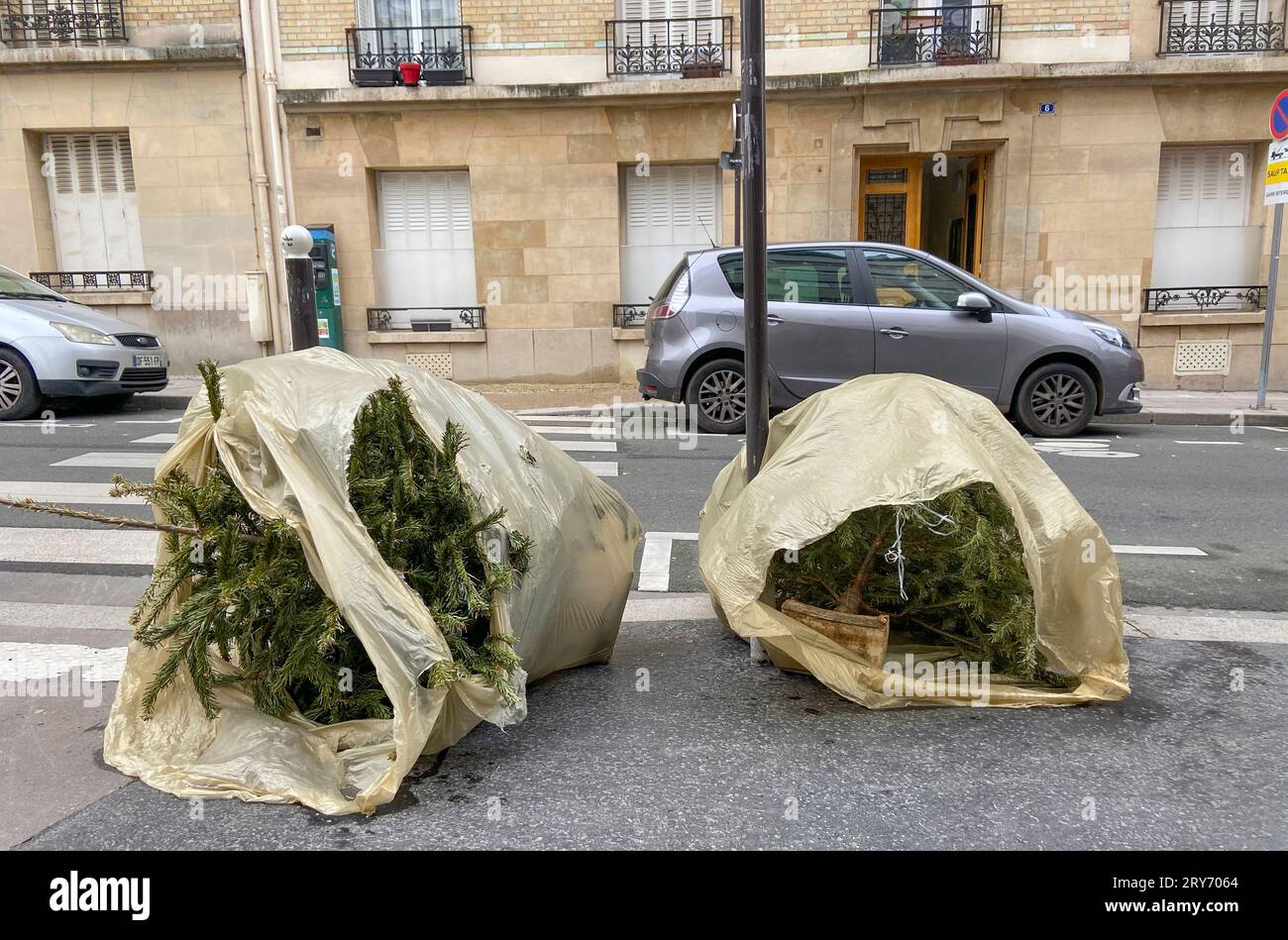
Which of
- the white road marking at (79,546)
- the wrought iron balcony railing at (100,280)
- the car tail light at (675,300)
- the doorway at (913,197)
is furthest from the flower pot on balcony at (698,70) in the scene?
the white road marking at (79,546)

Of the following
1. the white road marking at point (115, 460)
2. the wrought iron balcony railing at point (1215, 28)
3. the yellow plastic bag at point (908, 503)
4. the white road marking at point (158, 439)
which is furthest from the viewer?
the wrought iron balcony railing at point (1215, 28)

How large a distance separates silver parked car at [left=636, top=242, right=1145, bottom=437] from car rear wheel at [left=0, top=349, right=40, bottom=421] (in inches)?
247

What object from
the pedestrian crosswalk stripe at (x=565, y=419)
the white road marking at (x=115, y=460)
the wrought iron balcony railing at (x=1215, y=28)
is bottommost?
the pedestrian crosswalk stripe at (x=565, y=419)

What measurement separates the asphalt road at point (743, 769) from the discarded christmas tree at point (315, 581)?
0.34 meters

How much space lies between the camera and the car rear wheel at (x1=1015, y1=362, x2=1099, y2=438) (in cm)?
897

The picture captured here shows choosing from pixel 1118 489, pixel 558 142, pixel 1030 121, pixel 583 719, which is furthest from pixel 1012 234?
pixel 583 719

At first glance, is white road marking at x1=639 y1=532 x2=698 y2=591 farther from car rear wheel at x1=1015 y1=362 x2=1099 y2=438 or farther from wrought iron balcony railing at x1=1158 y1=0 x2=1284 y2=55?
wrought iron balcony railing at x1=1158 y1=0 x2=1284 y2=55

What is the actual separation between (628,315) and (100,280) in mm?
7809

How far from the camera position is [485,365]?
13852mm

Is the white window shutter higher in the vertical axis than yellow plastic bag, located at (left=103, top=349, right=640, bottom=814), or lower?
higher

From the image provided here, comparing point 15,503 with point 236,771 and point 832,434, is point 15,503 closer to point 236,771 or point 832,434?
point 236,771

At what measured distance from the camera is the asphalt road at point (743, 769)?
97.7 inches

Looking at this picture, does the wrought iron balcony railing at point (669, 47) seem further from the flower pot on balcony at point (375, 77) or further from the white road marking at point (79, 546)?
the white road marking at point (79, 546)

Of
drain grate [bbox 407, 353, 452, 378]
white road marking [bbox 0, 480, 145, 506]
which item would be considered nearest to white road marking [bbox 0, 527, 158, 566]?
white road marking [bbox 0, 480, 145, 506]
